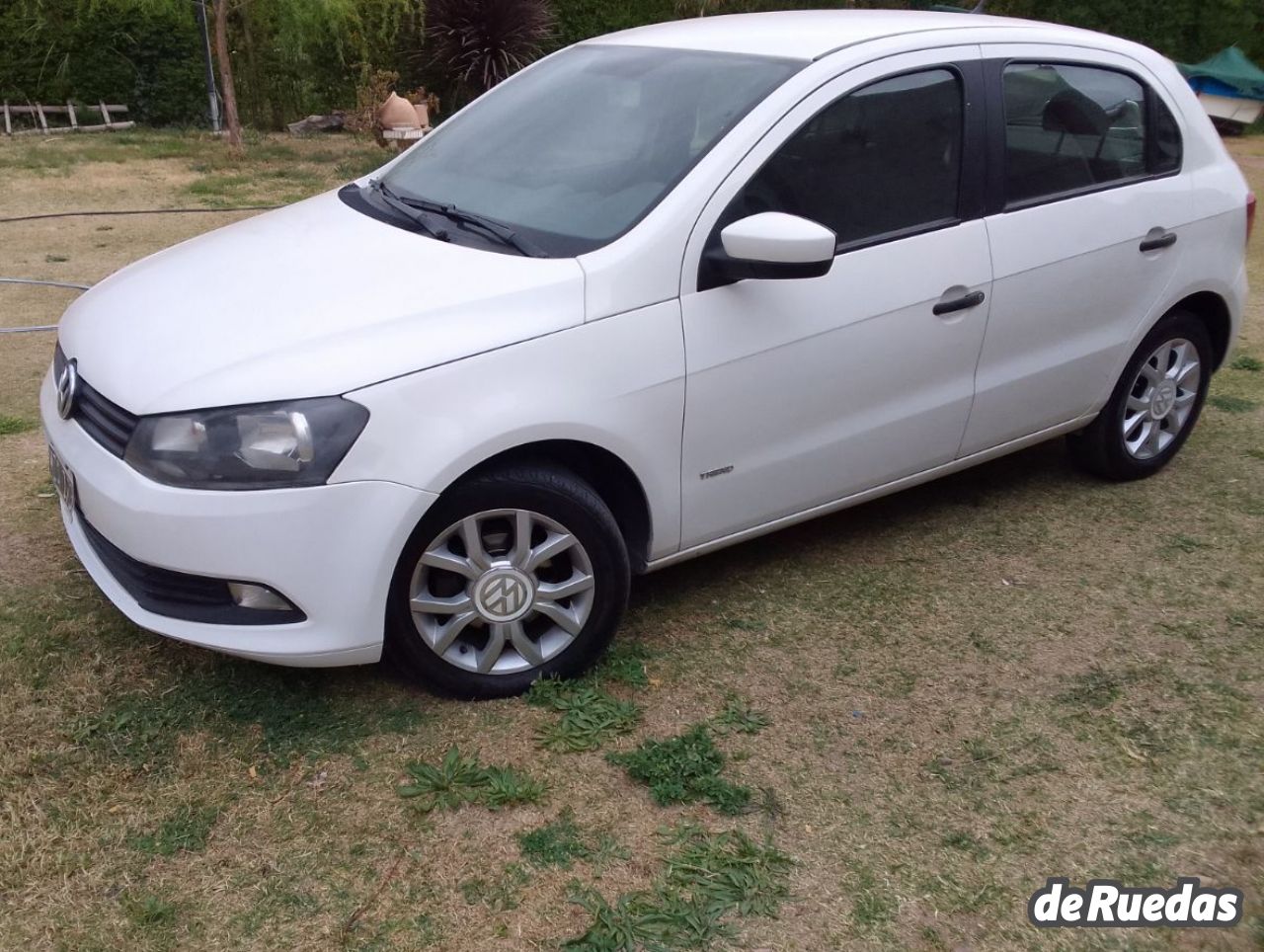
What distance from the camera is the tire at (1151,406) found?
4.53 metres

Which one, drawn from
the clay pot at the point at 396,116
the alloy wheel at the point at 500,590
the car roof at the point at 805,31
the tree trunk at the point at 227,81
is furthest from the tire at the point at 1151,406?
the clay pot at the point at 396,116

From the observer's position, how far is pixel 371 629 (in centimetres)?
293

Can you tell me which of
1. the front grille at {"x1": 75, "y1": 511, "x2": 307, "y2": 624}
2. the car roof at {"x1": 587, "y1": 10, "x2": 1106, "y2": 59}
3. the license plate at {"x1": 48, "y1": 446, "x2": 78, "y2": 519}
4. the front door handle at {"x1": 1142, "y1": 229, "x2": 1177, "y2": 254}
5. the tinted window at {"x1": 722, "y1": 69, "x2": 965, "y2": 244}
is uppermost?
the car roof at {"x1": 587, "y1": 10, "x2": 1106, "y2": 59}

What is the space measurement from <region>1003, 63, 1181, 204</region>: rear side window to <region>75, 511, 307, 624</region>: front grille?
264cm

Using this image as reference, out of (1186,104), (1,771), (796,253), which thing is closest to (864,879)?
(796,253)

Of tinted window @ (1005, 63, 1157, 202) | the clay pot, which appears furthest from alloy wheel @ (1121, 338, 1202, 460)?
the clay pot

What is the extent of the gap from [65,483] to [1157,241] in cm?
364

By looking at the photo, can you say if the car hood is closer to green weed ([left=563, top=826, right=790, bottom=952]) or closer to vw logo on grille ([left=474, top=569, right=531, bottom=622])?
vw logo on grille ([left=474, top=569, right=531, bottom=622])

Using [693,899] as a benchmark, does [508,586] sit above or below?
above

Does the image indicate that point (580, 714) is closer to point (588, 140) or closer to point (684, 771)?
point (684, 771)

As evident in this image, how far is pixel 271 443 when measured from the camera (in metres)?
2.76

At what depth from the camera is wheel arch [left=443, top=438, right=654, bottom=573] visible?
3.06m

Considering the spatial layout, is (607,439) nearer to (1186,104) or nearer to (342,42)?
(1186,104)

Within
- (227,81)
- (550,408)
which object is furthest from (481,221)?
(227,81)
